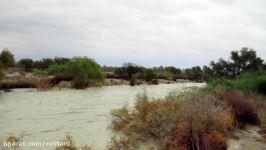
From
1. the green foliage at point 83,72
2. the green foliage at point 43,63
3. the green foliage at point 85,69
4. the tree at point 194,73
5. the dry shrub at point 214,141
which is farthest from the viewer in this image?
the tree at point 194,73

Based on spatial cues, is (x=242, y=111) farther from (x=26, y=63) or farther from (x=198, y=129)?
(x=26, y=63)

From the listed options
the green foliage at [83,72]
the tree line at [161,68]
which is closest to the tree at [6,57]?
the tree line at [161,68]

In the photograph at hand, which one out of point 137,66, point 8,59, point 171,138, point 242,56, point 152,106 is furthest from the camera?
point 137,66

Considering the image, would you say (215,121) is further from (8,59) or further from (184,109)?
(8,59)

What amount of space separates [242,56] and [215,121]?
82.9ft

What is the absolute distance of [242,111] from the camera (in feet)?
53.8

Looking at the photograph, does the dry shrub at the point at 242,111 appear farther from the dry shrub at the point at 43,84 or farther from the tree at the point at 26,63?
the tree at the point at 26,63

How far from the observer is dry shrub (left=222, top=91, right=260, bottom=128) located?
16.2 m

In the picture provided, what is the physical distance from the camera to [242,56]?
35.3 m

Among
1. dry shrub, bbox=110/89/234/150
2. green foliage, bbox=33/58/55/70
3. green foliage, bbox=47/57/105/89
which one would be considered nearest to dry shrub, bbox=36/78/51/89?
green foliage, bbox=47/57/105/89

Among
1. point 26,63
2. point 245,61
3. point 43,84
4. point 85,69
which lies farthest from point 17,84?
point 26,63

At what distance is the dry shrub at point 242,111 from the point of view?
16242 mm

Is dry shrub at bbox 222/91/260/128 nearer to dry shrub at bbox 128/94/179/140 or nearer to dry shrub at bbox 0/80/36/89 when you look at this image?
dry shrub at bbox 128/94/179/140

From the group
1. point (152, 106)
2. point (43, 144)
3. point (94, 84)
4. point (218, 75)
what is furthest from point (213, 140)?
point (94, 84)
